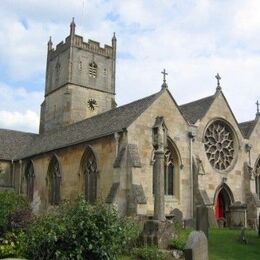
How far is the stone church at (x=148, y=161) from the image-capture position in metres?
27.1

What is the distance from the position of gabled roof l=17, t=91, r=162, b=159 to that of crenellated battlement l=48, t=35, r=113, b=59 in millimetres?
16720

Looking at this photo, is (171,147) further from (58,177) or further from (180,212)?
(58,177)

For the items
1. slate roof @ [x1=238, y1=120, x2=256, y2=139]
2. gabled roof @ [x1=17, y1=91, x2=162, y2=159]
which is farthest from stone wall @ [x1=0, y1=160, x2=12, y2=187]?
slate roof @ [x1=238, y1=120, x2=256, y2=139]

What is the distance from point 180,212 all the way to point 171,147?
415 centimetres

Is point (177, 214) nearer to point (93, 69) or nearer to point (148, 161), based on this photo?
point (148, 161)

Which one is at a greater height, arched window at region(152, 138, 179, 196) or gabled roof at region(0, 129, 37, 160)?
gabled roof at region(0, 129, 37, 160)

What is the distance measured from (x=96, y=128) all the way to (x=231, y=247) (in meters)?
14.7

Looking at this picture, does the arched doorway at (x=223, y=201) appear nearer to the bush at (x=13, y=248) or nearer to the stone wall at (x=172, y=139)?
the stone wall at (x=172, y=139)

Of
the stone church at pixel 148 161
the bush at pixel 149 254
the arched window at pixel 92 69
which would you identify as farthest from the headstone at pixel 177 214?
the arched window at pixel 92 69

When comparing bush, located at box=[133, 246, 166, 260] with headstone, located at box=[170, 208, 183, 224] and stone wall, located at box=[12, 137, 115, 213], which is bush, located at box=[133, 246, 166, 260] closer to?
stone wall, located at box=[12, 137, 115, 213]

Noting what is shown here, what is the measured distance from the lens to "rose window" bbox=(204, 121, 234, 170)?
108ft

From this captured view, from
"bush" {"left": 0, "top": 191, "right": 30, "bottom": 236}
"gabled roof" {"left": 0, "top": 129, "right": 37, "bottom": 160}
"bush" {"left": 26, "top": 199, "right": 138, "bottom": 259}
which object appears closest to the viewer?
"bush" {"left": 26, "top": 199, "right": 138, "bottom": 259}

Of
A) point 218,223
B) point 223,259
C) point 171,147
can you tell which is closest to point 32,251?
point 223,259

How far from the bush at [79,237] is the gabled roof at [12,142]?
2912cm
